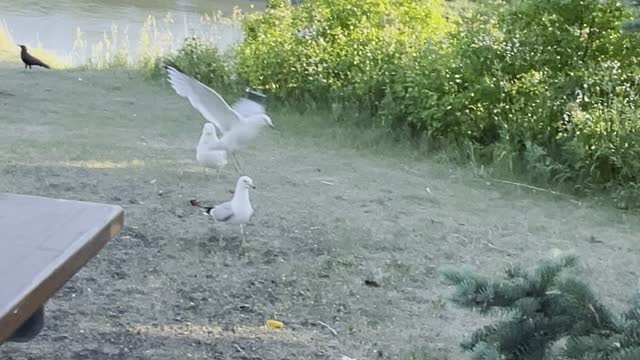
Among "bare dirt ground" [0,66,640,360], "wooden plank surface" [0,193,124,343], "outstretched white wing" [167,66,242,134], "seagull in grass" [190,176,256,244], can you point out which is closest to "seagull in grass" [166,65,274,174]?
"outstretched white wing" [167,66,242,134]

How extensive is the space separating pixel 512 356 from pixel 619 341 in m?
0.27

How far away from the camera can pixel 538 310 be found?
2.04 m

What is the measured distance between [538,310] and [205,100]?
3.15m

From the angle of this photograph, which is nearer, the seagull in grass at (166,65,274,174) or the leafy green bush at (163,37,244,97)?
the seagull in grass at (166,65,274,174)

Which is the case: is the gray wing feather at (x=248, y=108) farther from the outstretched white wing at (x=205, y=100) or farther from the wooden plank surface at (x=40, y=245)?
the wooden plank surface at (x=40, y=245)

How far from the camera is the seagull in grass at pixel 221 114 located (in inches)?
192

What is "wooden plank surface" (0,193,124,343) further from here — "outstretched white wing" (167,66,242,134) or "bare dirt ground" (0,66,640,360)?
"outstretched white wing" (167,66,242,134)

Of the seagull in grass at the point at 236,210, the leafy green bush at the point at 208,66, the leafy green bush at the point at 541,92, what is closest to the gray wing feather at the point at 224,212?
the seagull in grass at the point at 236,210

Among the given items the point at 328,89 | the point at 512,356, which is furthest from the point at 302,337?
the point at 328,89

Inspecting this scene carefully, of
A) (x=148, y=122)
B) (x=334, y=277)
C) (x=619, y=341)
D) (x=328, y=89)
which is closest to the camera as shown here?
(x=619, y=341)

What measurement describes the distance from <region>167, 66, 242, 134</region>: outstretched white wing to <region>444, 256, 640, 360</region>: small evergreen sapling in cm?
297

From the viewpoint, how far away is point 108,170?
532cm

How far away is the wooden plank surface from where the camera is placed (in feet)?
4.92

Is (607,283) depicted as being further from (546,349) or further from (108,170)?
(108,170)
